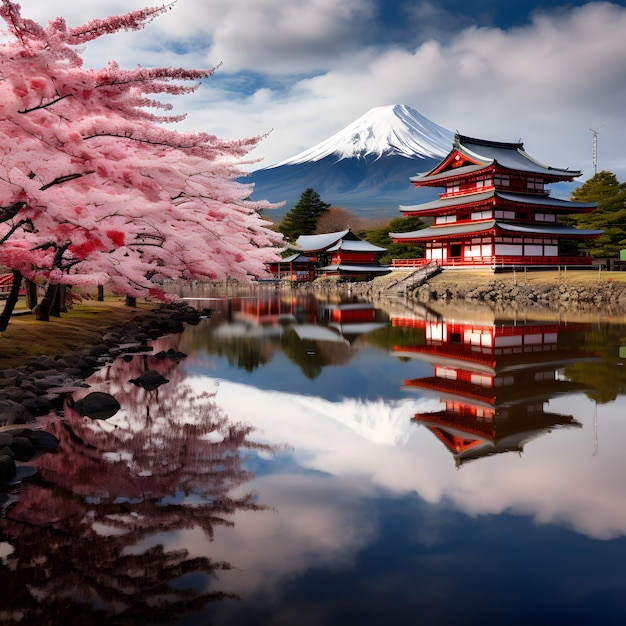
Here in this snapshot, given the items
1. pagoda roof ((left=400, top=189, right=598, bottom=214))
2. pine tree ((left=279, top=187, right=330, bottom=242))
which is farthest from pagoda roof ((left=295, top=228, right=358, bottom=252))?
pagoda roof ((left=400, top=189, right=598, bottom=214))

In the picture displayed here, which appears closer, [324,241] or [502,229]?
[502,229]

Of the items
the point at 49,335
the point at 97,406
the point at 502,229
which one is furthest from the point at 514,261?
the point at 97,406

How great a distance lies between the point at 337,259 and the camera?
258ft

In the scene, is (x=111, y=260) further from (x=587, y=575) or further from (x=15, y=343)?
(x=587, y=575)

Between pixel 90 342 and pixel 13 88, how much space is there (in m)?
12.3

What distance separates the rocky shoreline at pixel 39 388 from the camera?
7660 millimetres

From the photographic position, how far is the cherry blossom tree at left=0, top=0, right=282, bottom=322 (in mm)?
7621

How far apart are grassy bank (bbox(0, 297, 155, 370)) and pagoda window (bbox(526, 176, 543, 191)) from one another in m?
43.2

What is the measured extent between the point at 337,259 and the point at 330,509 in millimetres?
73143

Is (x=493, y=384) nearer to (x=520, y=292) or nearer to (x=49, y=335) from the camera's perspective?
(x=49, y=335)

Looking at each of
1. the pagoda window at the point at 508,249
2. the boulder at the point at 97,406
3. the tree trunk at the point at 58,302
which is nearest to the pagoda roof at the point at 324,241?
the pagoda window at the point at 508,249

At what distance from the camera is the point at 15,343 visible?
1475 centimetres

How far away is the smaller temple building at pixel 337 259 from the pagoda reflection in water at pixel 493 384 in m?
53.8

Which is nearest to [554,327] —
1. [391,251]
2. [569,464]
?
[569,464]
